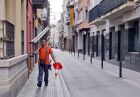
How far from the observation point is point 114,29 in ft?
104

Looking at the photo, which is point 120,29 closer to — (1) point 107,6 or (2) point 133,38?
(1) point 107,6

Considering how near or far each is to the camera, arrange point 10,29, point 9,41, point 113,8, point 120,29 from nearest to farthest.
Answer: point 9,41 < point 10,29 < point 113,8 < point 120,29

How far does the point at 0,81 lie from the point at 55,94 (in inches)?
117

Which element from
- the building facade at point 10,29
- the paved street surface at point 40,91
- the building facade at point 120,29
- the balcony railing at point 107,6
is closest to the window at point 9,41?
the building facade at point 10,29

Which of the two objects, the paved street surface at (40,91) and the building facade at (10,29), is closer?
the building facade at (10,29)

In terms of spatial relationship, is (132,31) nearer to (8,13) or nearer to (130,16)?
(130,16)

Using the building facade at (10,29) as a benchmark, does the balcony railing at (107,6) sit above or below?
above

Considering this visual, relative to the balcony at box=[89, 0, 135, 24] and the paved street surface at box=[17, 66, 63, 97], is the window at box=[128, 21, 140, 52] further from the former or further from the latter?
the paved street surface at box=[17, 66, 63, 97]

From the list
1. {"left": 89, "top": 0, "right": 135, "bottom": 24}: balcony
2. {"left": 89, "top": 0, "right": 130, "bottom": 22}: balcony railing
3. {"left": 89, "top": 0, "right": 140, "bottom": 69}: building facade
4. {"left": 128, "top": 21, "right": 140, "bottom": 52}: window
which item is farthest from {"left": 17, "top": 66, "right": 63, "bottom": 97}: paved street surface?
{"left": 128, "top": 21, "right": 140, "bottom": 52}: window

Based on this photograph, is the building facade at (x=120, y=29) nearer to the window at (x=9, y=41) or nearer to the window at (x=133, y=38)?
the window at (x=133, y=38)

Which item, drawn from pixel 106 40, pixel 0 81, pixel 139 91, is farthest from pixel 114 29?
pixel 0 81

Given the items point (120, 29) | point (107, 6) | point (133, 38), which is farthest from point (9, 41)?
point (107, 6)

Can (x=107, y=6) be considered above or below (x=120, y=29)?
above

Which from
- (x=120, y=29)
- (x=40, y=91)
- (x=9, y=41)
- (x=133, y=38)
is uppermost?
(x=120, y=29)
